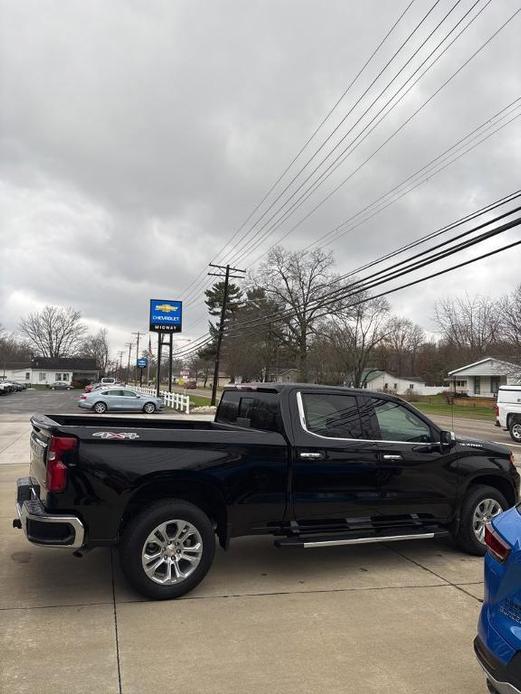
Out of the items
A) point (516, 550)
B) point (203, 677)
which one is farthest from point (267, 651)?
point (516, 550)

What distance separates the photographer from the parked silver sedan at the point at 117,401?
31.8m

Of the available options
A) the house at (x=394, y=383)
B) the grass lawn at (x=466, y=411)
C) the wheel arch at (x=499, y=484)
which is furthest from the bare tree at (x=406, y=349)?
the wheel arch at (x=499, y=484)

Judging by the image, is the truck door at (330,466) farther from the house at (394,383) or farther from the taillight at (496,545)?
the house at (394,383)

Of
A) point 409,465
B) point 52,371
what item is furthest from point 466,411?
point 52,371

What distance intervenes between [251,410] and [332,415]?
33.3 inches

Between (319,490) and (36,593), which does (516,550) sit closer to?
(319,490)

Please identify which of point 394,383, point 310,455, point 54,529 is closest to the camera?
point 54,529

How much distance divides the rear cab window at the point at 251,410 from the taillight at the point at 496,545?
2.41 m

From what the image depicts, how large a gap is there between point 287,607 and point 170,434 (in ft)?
5.44

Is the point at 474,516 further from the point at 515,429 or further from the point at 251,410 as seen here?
the point at 515,429

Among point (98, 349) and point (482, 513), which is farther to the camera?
point (98, 349)

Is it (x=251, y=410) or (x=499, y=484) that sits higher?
(x=251, y=410)

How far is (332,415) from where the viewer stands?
17.5ft

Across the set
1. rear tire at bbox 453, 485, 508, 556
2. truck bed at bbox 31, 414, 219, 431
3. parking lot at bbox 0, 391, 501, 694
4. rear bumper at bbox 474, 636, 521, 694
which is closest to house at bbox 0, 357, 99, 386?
truck bed at bbox 31, 414, 219, 431
